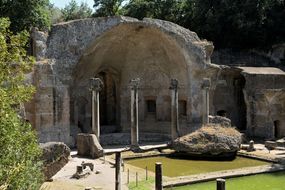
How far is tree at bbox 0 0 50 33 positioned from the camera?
33281 mm

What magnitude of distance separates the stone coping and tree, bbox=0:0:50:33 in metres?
19.2

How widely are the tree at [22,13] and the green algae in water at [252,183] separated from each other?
20.1 metres

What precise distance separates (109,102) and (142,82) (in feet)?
11.4

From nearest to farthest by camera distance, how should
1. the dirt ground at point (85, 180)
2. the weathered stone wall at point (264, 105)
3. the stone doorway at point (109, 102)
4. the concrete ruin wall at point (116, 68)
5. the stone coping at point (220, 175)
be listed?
the dirt ground at point (85, 180) < the stone coping at point (220, 175) < the concrete ruin wall at point (116, 68) < the weathered stone wall at point (264, 105) < the stone doorway at point (109, 102)

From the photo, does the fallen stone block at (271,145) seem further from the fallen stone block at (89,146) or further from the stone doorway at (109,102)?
the stone doorway at (109,102)

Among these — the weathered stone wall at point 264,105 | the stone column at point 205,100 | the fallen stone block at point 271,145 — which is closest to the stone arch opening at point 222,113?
the weathered stone wall at point 264,105

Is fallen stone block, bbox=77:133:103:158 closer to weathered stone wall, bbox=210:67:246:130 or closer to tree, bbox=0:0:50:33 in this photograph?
tree, bbox=0:0:50:33

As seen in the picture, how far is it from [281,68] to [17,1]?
2246 cm

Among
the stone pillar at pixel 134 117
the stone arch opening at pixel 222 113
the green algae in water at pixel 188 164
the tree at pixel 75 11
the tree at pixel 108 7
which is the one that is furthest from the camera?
the tree at pixel 75 11

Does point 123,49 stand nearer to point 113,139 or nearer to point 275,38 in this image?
point 113,139

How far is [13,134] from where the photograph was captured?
7605 mm

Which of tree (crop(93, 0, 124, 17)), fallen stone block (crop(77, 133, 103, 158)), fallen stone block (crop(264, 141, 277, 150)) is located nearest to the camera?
fallen stone block (crop(77, 133, 103, 158))

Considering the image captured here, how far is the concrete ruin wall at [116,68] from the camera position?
25.3 meters

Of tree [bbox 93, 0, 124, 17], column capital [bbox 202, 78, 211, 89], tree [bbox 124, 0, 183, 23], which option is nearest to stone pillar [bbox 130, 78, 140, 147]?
column capital [bbox 202, 78, 211, 89]
